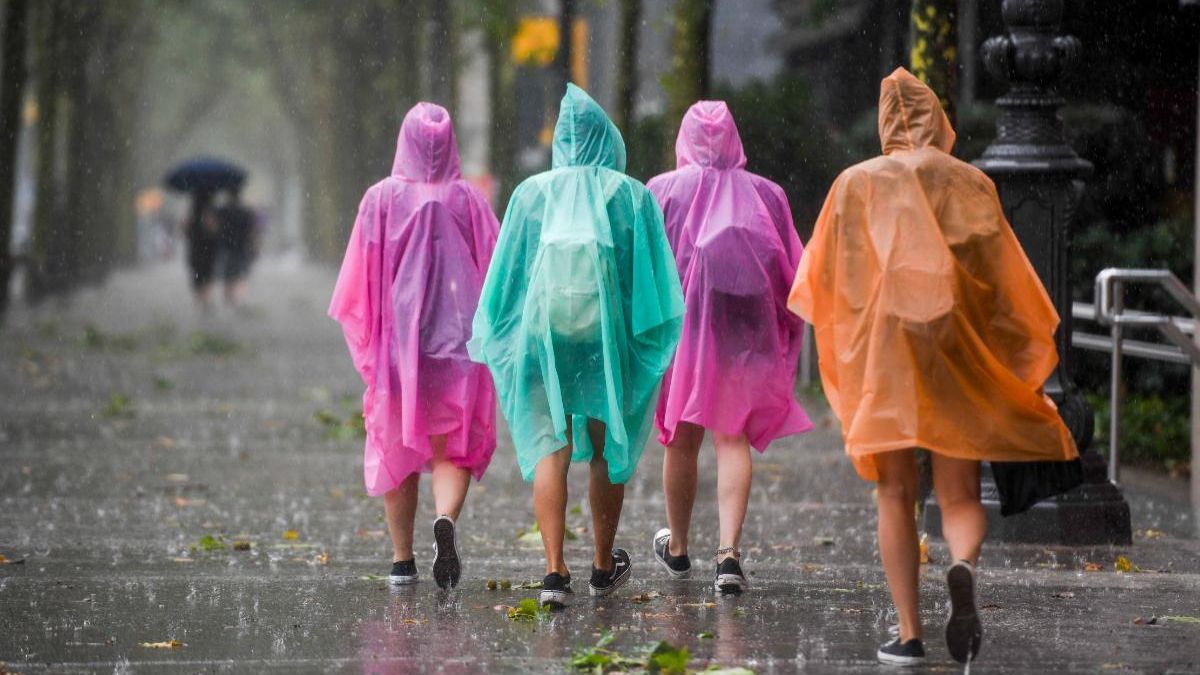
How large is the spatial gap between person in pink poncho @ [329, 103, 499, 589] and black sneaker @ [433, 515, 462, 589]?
28 centimetres

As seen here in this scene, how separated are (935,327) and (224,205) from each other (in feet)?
98.0

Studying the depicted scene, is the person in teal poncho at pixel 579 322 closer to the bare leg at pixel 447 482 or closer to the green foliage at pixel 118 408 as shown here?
the bare leg at pixel 447 482

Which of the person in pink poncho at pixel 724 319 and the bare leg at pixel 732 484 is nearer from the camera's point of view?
the bare leg at pixel 732 484

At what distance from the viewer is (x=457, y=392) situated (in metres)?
7.77

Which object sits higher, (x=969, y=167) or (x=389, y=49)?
(x=389, y=49)

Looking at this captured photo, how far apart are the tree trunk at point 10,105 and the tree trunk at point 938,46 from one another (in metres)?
19.3

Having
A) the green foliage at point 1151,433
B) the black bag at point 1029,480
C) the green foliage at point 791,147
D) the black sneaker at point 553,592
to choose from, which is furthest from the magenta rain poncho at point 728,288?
the green foliage at point 791,147

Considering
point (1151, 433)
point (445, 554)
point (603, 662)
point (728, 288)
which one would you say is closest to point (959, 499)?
point (603, 662)

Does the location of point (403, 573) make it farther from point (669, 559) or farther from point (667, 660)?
point (667, 660)

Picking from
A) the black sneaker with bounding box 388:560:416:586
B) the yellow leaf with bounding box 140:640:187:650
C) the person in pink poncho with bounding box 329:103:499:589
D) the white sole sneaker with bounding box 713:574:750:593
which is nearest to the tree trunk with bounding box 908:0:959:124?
the person in pink poncho with bounding box 329:103:499:589

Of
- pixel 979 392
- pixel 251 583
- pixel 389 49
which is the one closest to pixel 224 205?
pixel 389 49

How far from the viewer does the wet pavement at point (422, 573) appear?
6.29 metres

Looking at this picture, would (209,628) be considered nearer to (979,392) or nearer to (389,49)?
(979,392)

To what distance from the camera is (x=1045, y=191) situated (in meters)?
8.74
